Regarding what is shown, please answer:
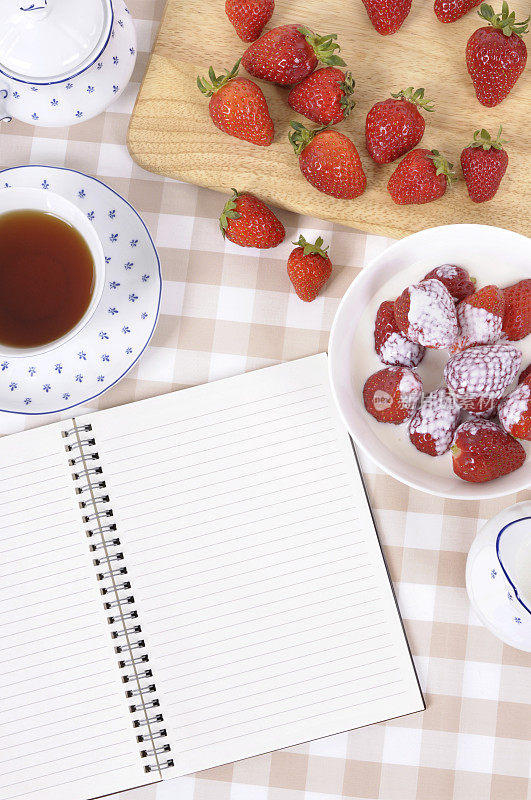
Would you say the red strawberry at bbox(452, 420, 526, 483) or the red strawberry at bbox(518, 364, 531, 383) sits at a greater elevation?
the red strawberry at bbox(518, 364, 531, 383)

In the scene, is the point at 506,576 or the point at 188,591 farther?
the point at 188,591

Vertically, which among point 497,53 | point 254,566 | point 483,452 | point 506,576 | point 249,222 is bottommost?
point 254,566

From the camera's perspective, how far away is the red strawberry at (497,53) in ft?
2.88

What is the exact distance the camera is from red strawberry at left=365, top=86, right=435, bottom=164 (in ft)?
2.90

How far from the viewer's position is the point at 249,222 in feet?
3.06

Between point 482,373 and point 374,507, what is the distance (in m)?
0.26

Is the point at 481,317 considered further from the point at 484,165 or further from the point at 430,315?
the point at 484,165

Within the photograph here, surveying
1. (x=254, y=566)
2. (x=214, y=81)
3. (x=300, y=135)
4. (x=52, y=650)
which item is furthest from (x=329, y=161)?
(x=52, y=650)

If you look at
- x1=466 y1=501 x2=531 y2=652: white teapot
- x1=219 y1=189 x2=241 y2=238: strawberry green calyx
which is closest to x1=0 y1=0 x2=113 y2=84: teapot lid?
x1=219 y1=189 x2=241 y2=238: strawberry green calyx

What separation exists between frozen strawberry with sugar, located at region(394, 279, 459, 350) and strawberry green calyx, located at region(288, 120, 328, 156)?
0.24 meters

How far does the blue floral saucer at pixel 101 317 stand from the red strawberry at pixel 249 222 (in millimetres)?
107

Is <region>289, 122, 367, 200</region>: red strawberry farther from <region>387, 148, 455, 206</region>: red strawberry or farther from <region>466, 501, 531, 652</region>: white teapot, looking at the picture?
<region>466, 501, 531, 652</region>: white teapot

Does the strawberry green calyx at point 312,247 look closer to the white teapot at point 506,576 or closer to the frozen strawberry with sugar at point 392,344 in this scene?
the frozen strawberry with sugar at point 392,344

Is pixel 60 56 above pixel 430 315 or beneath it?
above
